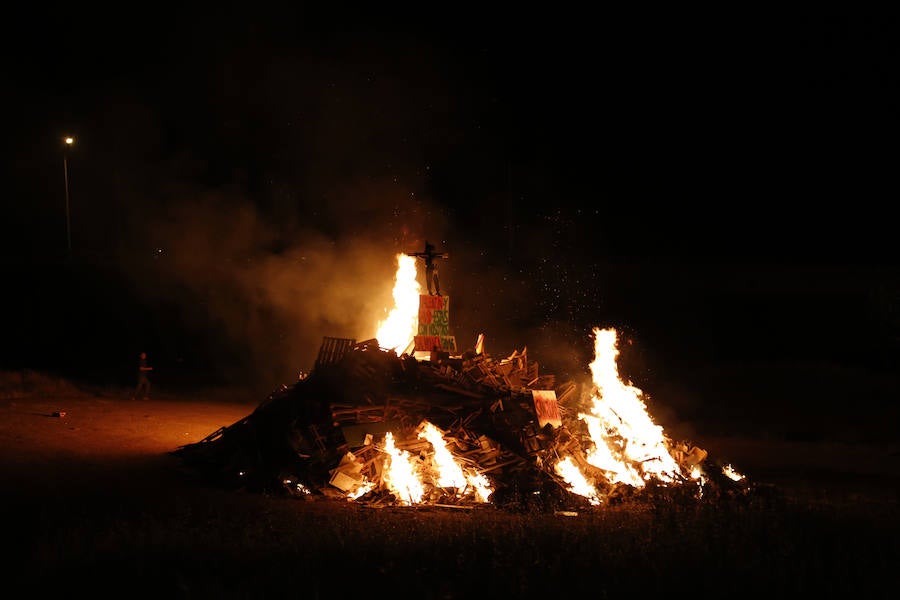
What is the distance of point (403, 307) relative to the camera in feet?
54.6

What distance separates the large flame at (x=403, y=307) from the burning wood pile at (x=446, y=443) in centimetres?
210

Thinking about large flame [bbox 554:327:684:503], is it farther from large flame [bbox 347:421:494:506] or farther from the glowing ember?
large flame [bbox 347:421:494:506]

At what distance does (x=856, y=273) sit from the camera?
105ft

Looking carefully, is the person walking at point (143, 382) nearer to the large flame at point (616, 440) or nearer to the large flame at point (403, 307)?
the large flame at point (403, 307)


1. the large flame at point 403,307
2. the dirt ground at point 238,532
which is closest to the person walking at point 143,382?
the dirt ground at point 238,532

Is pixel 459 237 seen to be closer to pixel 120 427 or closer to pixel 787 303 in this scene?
pixel 787 303

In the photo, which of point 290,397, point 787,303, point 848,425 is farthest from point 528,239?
point 290,397

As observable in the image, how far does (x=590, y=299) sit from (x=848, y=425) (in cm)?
1341

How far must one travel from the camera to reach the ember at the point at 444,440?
11828mm

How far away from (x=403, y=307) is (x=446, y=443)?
4800 mm

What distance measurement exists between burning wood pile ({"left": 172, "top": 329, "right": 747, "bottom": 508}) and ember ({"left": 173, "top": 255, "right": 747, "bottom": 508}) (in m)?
0.02

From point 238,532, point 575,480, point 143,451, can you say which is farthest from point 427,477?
point 143,451

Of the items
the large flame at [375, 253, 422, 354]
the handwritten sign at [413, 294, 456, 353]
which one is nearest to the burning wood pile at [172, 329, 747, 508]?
the handwritten sign at [413, 294, 456, 353]

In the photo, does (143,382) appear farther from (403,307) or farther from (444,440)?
(444,440)
